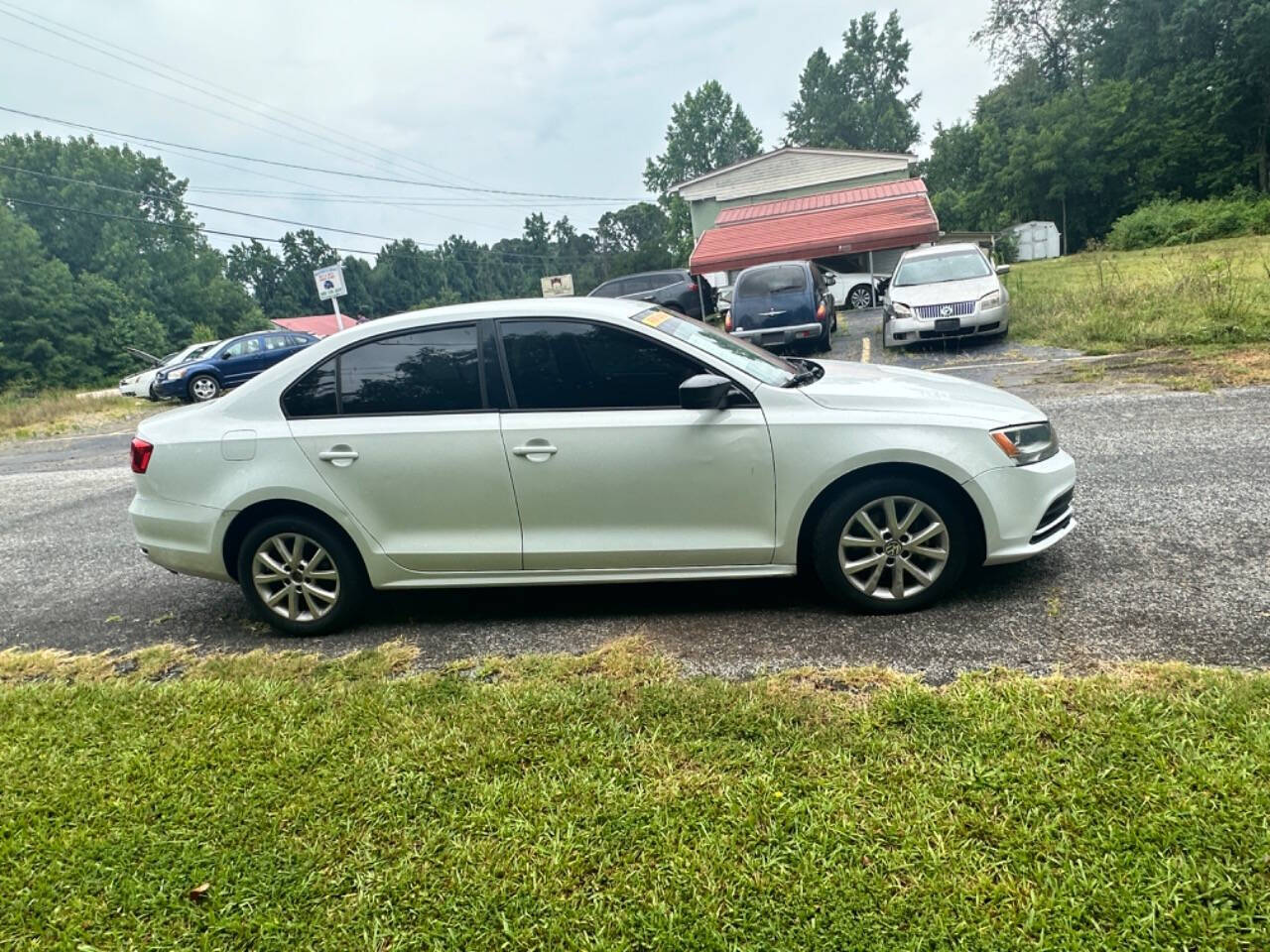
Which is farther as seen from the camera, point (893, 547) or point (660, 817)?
point (893, 547)

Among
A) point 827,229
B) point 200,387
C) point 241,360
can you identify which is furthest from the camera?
point 827,229

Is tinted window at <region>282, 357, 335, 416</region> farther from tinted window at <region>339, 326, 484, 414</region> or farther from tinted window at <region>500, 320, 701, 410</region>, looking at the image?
tinted window at <region>500, 320, 701, 410</region>

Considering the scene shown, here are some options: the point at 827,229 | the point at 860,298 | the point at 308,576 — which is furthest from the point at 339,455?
the point at 827,229

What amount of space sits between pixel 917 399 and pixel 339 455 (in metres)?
2.82

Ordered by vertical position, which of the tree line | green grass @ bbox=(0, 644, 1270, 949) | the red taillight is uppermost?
the tree line

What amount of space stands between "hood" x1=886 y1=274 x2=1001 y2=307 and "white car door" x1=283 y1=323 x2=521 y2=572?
34.2 feet

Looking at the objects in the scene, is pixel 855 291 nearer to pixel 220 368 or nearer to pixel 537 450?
pixel 220 368

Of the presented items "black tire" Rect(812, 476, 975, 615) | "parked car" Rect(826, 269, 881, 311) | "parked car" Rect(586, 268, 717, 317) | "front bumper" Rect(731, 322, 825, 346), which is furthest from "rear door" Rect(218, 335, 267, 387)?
"black tire" Rect(812, 476, 975, 615)

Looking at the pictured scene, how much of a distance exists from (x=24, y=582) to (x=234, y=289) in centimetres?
5904

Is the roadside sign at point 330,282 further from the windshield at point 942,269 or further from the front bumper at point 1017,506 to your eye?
the front bumper at point 1017,506

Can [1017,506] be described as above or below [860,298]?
below

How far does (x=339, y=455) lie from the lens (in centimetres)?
392

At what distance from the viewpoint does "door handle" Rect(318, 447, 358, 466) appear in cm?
391

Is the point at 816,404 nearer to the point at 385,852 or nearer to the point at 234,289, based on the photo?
the point at 385,852
